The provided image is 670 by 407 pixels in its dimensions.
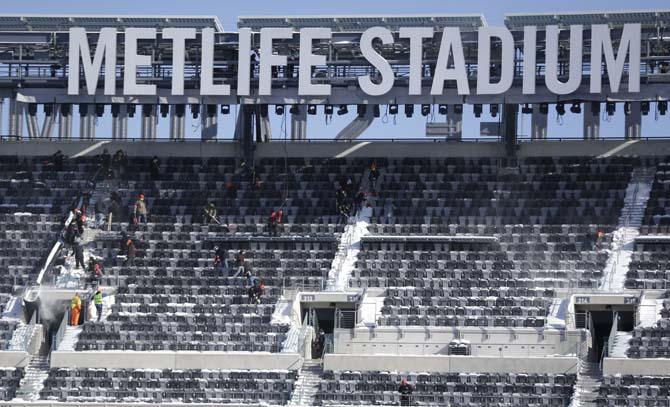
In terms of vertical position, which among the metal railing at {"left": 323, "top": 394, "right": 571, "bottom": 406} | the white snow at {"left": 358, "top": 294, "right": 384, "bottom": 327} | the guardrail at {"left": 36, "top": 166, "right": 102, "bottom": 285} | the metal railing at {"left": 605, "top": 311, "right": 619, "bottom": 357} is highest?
the guardrail at {"left": 36, "top": 166, "right": 102, "bottom": 285}

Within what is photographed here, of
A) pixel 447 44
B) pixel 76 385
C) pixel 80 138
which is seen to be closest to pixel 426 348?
pixel 76 385

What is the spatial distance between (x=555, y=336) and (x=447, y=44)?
13514mm

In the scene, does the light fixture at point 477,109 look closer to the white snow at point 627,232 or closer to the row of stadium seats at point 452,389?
the white snow at point 627,232

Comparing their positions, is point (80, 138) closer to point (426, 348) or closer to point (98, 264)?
point (98, 264)

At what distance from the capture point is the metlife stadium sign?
204 feet

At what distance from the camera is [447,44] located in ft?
206

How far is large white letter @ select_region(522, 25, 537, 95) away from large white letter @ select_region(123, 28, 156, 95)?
11655mm

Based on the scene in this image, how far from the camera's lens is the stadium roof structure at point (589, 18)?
63.7m

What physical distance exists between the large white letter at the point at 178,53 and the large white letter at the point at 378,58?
18.0 feet

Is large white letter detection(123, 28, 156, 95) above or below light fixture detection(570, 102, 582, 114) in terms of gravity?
above

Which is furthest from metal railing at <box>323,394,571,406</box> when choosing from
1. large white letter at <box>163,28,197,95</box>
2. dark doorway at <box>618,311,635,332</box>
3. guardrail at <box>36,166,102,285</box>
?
large white letter at <box>163,28,197,95</box>

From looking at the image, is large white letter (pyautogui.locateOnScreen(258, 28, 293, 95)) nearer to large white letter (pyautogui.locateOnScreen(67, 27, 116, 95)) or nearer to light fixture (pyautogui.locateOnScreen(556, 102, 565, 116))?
large white letter (pyautogui.locateOnScreen(67, 27, 116, 95))

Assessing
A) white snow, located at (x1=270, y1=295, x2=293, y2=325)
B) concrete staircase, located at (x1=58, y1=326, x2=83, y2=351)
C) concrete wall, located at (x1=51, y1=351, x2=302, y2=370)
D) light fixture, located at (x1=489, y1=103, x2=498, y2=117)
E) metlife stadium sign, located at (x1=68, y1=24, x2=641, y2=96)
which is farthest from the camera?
light fixture, located at (x1=489, y1=103, x2=498, y2=117)

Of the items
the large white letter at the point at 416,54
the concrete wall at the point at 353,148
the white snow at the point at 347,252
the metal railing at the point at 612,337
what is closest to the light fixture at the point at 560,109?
the concrete wall at the point at 353,148
